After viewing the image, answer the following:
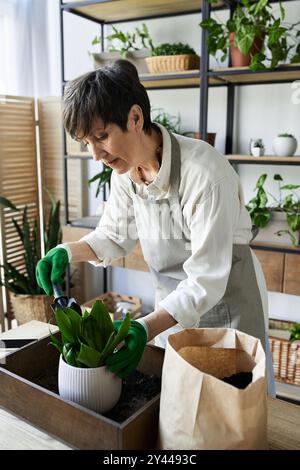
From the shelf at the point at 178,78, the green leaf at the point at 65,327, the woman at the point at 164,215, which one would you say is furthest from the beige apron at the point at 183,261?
the shelf at the point at 178,78

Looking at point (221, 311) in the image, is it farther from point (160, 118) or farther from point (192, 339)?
point (160, 118)

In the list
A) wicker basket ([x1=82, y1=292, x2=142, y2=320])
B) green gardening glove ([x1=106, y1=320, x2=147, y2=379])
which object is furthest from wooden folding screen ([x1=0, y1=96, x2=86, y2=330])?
green gardening glove ([x1=106, y1=320, x2=147, y2=379])

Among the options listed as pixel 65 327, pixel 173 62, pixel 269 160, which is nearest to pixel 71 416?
pixel 65 327

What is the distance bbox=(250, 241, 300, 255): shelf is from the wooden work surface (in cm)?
132

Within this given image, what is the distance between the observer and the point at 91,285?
3352 millimetres

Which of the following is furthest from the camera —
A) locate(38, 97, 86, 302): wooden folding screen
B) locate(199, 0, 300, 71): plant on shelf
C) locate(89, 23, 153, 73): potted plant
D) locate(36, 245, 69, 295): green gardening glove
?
locate(38, 97, 86, 302): wooden folding screen

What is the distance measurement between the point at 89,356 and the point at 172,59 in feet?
6.31

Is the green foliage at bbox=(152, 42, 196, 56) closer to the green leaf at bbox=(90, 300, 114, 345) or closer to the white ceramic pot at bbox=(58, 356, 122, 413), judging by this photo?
the green leaf at bbox=(90, 300, 114, 345)

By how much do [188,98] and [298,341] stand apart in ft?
5.13

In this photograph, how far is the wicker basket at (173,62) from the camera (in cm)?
229

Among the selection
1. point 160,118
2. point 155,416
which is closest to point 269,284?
point 160,118

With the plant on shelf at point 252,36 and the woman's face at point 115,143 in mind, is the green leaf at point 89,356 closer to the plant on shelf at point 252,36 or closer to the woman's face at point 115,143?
the woman's face at point 115,143

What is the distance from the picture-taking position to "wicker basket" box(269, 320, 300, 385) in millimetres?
2225

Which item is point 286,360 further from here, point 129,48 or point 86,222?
point 129,48
